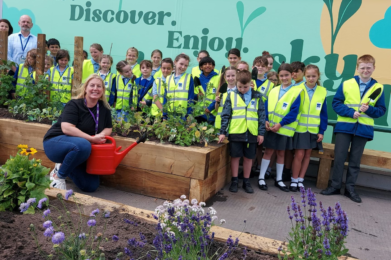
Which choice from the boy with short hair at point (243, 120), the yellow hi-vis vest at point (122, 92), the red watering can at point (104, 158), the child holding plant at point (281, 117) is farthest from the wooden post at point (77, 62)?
the child holding plant at point (281, 117)

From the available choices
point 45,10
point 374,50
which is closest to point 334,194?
point 374,50

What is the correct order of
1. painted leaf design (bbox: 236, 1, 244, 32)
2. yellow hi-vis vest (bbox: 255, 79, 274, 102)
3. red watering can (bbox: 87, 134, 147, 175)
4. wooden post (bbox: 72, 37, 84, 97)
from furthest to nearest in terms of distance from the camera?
painted leaf design (bbox: 236, 1, 244, 32) < yellow hi-vis vest (bbox: 255, 79, 274, 102) < wooden post (bbox: 72, 37, 84, 97) < red watering can (bbox: 87, 134, 147, 175)

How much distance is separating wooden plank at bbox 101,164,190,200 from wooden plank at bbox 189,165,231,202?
0.07m

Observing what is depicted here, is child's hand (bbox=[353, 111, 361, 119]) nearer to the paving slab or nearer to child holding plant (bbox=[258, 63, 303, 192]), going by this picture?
child holding plant (bbox=[258, 63, 303, 192])

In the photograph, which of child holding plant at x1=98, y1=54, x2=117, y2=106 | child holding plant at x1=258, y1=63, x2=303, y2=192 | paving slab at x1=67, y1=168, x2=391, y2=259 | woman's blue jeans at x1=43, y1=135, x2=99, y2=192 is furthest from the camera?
child holding plant at x1=98, y1=54, x2=117, y2=106

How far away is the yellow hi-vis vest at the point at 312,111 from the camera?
466 cm

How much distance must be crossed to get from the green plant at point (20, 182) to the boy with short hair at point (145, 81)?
2.82m

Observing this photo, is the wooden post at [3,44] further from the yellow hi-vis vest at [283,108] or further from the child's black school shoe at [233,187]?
the yellow hi-vis vest at [283,108]

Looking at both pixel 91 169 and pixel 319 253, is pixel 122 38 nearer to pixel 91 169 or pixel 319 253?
pixel 91 169

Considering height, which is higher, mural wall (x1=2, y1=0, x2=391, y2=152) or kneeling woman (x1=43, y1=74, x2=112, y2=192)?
mural wall (x1=2, y1=0, x2=391, y2=152)

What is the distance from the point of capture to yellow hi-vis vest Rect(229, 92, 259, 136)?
433cm

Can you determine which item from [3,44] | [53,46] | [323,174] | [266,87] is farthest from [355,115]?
[3,44]

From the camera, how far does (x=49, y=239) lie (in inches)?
84.9

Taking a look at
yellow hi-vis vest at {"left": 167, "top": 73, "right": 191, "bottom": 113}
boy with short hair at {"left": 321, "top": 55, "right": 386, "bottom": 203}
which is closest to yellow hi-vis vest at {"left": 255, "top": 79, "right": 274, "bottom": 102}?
boy with short hair at {"left": 321, "top": 55, "right": 386, "bottom": 203}
